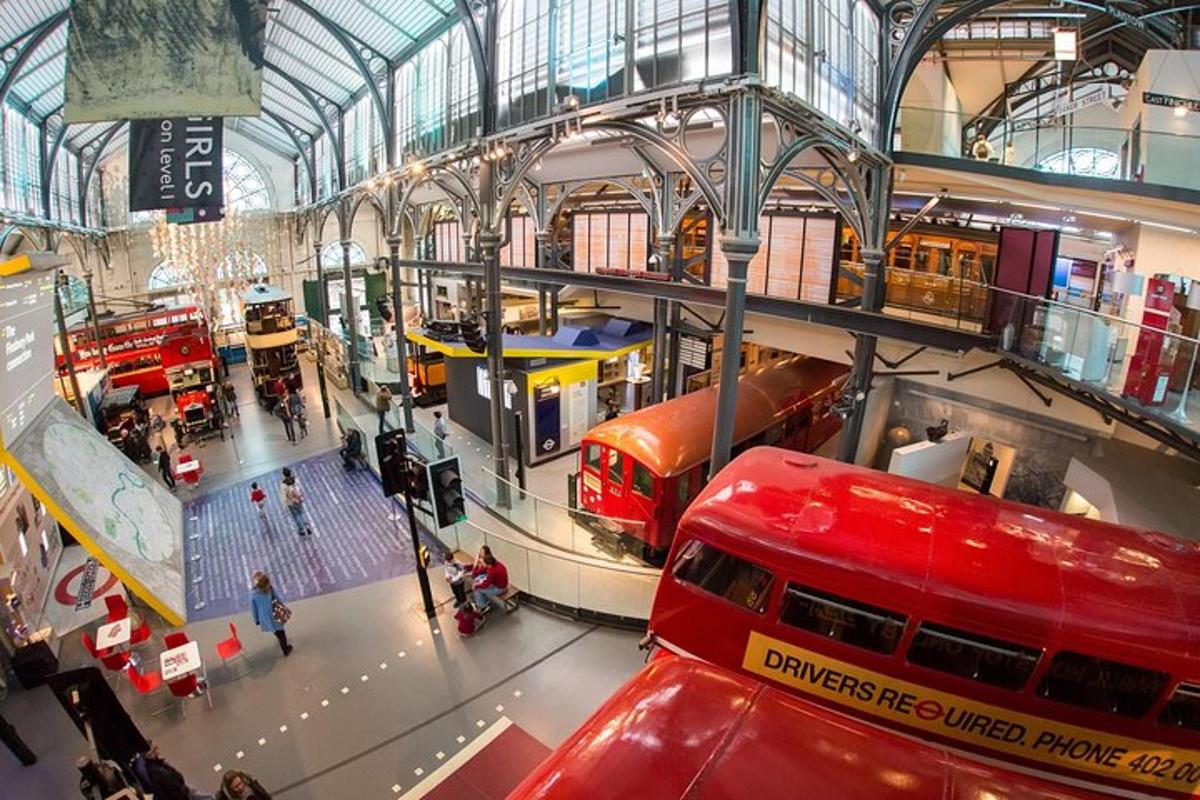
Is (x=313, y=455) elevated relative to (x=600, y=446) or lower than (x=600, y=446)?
lower

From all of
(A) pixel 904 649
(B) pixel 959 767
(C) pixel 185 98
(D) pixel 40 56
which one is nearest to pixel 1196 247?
(A) pixel 904 649

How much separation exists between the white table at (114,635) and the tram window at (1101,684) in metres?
10.5

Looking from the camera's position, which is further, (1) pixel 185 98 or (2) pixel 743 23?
(2) pixel 743 23

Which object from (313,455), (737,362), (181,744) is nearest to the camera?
(181,744)

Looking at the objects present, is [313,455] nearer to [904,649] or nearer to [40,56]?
[40,56]

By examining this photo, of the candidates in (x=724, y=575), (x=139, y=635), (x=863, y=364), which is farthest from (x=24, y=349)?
(x=863, y=364)

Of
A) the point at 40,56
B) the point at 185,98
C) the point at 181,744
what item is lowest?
the point at 181,744

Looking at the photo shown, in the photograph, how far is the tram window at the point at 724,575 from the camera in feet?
16.3

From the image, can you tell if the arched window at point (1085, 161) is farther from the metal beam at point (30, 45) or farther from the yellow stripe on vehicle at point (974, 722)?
the metal beam at point (30, 45)

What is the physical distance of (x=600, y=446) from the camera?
11.1 metres

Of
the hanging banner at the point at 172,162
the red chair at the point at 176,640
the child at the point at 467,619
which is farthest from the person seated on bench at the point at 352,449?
the child at the point at 467,619

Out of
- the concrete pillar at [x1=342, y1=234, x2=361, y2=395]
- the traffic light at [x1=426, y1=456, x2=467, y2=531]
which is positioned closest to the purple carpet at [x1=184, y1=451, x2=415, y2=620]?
the traffic light at [x1=426, y1=456, x2=467, y2=531]

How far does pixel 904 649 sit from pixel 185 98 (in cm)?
772

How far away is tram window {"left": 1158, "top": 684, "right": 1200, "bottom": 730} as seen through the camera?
12.7ft
